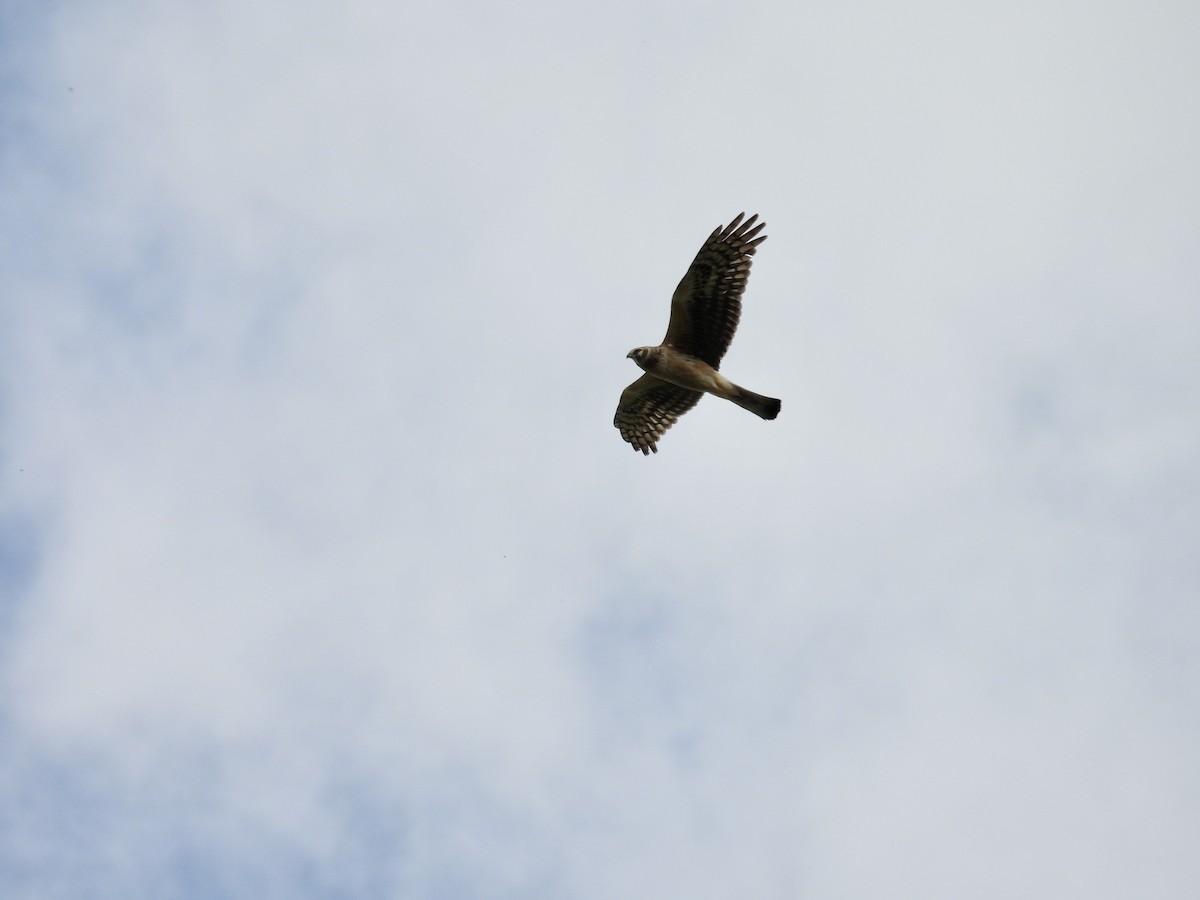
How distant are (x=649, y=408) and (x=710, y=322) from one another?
2488 mm


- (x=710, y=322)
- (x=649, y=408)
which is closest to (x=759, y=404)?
(x=710, y=322)

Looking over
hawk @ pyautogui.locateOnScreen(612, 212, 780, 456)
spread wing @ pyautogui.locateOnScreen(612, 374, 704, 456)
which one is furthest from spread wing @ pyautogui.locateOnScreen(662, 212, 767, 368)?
spread wing @ pyautogui.locateOnScreen(612, 374, 704, 456)

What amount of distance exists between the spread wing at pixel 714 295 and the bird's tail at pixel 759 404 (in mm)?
702

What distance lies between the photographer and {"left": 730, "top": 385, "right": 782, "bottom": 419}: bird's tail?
63.7 ft

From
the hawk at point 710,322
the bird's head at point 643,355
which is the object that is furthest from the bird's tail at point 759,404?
the bird's head at point 643,355

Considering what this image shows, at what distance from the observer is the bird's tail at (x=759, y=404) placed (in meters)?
19.4

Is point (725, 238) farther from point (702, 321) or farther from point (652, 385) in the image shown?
point (652, 385)

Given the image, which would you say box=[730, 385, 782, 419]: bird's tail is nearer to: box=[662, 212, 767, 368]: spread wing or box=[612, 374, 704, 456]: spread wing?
box=[662, 212, 767, 368]: spread wing

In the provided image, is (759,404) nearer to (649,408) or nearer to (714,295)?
(714,295)

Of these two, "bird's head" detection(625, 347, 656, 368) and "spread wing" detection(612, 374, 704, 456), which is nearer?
"bird's head" detection(625, 347, 656, 368)

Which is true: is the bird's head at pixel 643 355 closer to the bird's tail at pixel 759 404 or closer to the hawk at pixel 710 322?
the hawk at pixel 710 322

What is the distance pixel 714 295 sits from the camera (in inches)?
772

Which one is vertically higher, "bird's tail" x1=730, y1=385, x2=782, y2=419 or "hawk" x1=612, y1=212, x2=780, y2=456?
"hawk" x1=612, y1=212, x2=780, y2=456

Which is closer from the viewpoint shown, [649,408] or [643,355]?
[643,355]
